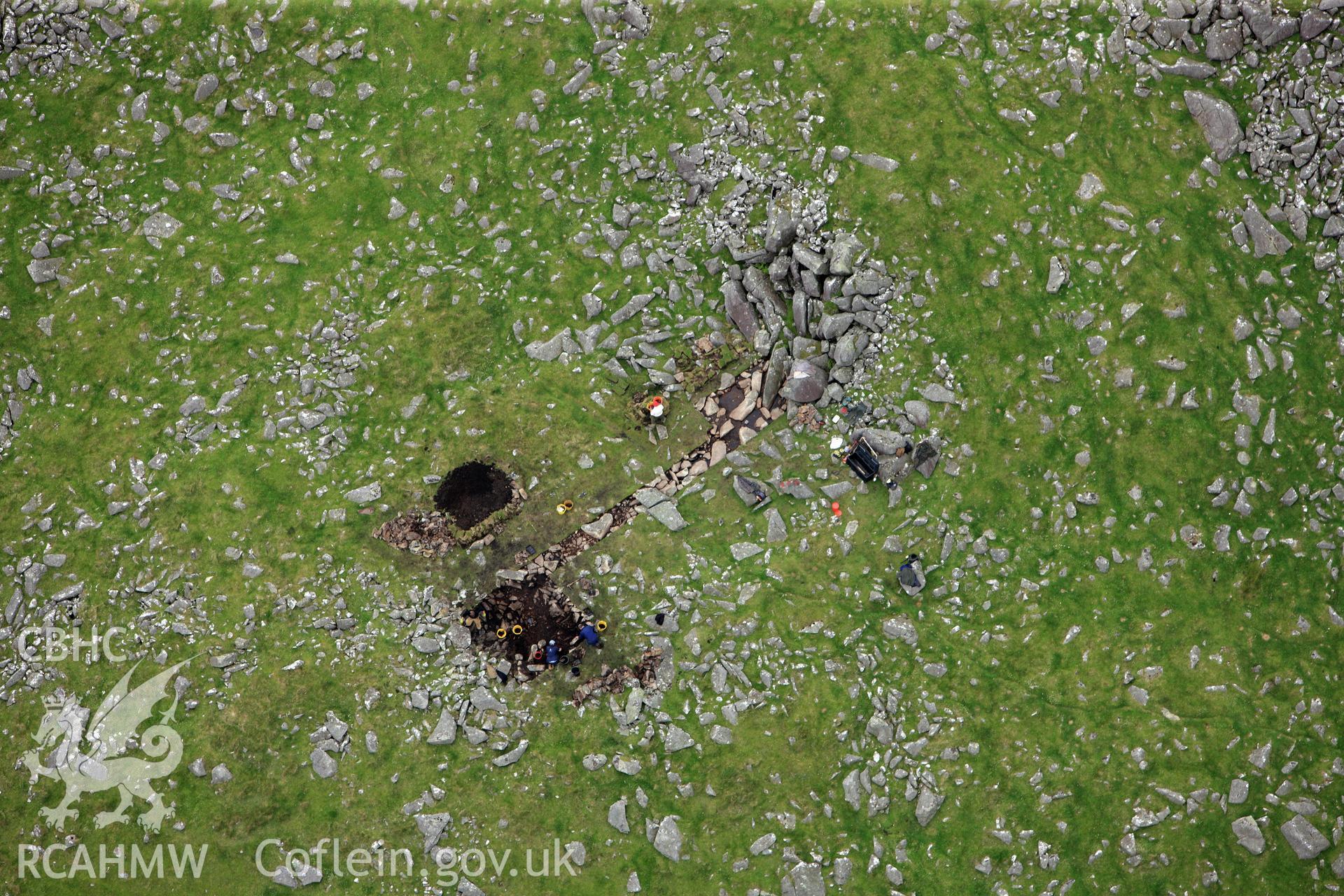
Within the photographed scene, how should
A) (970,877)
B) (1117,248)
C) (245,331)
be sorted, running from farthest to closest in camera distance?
(245,331), (1117,248), (970,877)

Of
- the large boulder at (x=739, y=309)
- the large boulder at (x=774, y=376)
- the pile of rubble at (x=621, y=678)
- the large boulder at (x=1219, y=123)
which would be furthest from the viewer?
the large boulder at (x=739, y=309)

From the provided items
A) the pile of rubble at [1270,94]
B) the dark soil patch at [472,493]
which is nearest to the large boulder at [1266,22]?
the pile of rubble at [1270,94]

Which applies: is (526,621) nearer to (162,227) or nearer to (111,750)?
(111,750)

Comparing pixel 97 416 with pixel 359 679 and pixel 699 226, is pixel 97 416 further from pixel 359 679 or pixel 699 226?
pixel 699 226

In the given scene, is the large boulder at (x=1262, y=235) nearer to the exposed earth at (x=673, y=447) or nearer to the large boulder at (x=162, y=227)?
the exposed earth at (x=673, y=447)

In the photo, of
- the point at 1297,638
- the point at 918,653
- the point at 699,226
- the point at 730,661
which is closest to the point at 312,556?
the point at 730,661

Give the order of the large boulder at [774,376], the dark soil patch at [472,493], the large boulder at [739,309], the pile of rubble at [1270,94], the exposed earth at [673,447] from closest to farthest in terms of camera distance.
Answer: the exposed earth at [673,447]
the pile of rubble at [1270,94]
the dark soil patch at [472,493]
the large boulder at [774,376]
the large boulder at [739,309]
